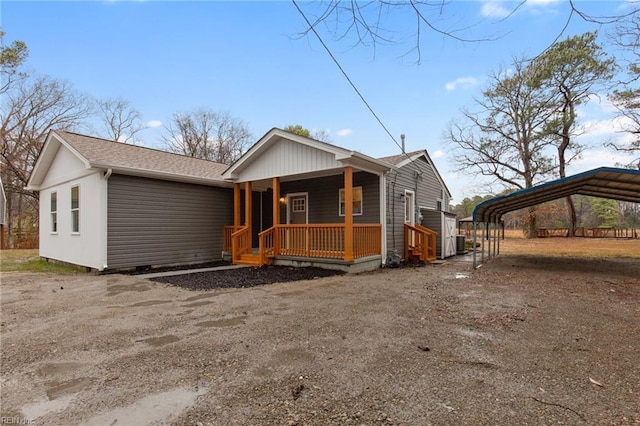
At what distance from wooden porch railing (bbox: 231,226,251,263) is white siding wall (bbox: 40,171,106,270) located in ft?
11.7

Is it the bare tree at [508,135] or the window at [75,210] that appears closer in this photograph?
the window at [75,210]

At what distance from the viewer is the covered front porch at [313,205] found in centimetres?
867

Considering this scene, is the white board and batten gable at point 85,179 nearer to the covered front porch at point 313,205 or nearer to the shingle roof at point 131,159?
the shingle roof at point 131,159

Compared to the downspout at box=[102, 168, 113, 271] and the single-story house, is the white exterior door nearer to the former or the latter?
the single-story house

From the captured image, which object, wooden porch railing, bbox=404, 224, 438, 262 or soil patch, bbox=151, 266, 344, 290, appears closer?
soil patch, bbox=151, 266, 344, 290

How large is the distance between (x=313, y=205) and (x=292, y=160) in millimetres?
2496

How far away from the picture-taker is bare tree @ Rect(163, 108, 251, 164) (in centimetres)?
2995

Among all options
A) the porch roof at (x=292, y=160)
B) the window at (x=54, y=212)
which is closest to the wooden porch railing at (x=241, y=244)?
the porch roof at (x=292, y=160)

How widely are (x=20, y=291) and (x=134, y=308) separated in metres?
3.44

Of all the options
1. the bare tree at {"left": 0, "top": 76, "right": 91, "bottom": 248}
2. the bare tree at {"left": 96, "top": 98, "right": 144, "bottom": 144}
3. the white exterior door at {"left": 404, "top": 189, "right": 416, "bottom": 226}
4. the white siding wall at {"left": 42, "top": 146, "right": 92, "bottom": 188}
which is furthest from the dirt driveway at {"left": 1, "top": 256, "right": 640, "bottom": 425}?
the bare tree at {"left": 96, "top": 98, "right": 144, "bottom": 144}

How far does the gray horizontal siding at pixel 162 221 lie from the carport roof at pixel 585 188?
28.7ft

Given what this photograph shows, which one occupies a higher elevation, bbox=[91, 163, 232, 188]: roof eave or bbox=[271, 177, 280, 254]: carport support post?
bbox=[91, 163, 232, 188]: roof eave

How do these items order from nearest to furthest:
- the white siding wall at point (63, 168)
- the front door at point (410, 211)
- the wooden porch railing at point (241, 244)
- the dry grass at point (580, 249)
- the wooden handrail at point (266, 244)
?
the white siding wall at point (63, 168) → the wooden handrail at point (266, 244) → the wooden porch railing at point (241, 244) → the front door at point (410, 211) → the dry grass at point (580, 249)

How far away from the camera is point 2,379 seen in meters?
2.68
